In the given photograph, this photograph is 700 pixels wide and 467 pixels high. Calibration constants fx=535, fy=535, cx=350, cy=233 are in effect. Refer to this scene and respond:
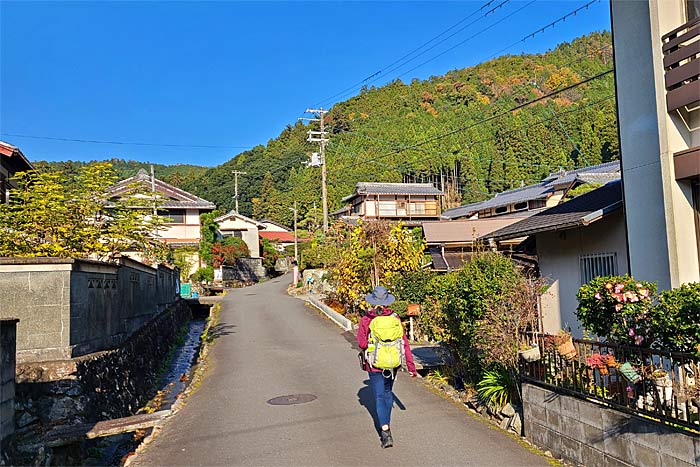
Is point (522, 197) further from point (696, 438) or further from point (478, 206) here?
point (696, 438)

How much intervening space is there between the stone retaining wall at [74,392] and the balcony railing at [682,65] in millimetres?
9359

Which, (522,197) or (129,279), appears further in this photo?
(522,197)

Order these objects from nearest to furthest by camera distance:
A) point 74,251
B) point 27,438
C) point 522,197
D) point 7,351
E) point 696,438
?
point 696,438
point 7,351
point 27,438
point 74,251
point 522,197

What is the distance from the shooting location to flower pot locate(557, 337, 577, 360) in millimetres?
6118

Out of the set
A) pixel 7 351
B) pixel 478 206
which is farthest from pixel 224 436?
pixel 478 206

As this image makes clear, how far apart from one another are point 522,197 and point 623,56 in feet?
118

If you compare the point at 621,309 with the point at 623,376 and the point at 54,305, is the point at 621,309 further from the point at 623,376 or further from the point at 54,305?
the point at 54,305

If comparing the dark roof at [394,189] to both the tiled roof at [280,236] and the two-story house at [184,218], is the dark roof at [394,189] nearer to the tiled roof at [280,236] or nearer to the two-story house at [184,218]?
the two-story house at [184,218]

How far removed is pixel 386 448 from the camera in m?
6.23

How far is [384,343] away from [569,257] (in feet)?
18.6

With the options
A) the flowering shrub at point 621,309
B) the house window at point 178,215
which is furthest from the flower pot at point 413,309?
the house window at point 178,215

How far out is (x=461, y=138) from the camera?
2968 inches

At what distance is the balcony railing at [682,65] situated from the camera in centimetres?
702

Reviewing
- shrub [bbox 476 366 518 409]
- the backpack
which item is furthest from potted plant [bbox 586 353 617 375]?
the backpack
